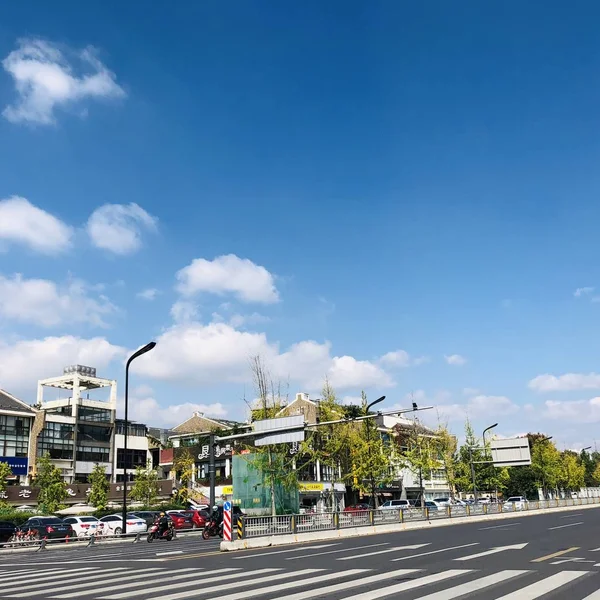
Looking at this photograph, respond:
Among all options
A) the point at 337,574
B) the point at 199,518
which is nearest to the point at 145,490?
the point at 199,518

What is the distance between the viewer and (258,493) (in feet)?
132

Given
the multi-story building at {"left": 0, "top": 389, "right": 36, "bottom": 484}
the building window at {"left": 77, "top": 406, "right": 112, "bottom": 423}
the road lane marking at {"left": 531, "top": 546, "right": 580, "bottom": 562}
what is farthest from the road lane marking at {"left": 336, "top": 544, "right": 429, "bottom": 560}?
the building window at {"left": 77, "top": 406, "right": 112, "bottom": 423}

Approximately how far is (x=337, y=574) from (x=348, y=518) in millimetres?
17720

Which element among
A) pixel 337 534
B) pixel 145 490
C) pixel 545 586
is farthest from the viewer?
pixel 145 490

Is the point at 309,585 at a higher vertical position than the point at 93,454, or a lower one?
lower

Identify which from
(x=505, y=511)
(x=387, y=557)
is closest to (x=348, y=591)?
(x=387, y=557)

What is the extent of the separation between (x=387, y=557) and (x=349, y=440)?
141ft

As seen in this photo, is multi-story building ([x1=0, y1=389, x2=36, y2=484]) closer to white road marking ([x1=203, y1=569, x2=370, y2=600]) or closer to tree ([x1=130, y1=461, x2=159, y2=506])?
tree ([x1=130, y1=461, x2=159, y2=506])

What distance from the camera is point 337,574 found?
546 inches

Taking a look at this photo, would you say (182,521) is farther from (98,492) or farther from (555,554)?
(555,554)

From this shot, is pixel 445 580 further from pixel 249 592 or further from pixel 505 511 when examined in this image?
pixel 505 511

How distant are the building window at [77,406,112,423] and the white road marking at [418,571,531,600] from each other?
73.3 meters

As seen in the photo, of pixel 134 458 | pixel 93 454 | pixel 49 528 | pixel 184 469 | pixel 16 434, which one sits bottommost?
pixel 49 528

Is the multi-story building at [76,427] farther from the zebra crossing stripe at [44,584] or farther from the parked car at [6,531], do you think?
the zebra crossing stripe at [44,584]
